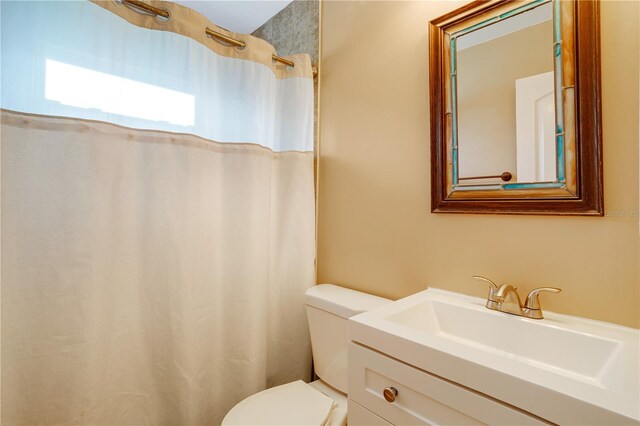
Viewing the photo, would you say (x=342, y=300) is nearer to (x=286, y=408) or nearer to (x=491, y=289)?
(x=286, y=408)

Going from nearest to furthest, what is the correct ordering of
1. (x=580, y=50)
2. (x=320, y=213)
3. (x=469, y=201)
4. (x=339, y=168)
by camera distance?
(x=580, y=50), (x=469, y=201), (x=339, y=168), (x=320, y=213)

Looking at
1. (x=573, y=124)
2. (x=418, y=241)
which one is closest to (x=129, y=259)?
(x=418, y=241)

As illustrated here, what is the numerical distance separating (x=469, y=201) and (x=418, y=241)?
254 mm

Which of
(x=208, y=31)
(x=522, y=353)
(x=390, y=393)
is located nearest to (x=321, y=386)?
(x=390, y=393)

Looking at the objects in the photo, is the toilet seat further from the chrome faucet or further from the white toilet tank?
the chrome faucet

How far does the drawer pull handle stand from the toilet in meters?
0.42

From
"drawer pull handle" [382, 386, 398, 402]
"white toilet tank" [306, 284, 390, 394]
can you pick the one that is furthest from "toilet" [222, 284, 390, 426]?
"drawer pull handle" [382, 386, 398, 402]

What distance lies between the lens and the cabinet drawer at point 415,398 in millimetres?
602

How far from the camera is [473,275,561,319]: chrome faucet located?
88 centimetres

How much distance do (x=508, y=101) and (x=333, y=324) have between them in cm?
108

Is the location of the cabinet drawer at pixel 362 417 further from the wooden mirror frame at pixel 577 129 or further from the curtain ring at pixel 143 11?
the curtain ring at pixel 143 11

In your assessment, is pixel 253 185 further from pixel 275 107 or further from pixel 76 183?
pixel 76 183

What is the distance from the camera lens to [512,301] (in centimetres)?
91

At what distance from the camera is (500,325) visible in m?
0.90
